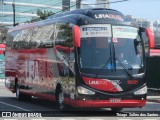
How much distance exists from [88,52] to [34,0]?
499 ft

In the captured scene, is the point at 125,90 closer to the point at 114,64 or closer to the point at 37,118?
the point at 114,64

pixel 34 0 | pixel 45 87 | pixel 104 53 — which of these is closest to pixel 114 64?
pixel 104 53

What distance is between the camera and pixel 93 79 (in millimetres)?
15633

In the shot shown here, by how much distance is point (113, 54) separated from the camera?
15930 mm

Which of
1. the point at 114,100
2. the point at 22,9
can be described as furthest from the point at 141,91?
the point at 22,9

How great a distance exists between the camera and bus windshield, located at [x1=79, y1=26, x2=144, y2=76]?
15.8 metres

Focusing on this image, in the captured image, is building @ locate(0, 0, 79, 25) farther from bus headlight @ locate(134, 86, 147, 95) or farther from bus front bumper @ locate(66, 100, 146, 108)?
bus front bumper @ locate(66, 100, 146, 108)

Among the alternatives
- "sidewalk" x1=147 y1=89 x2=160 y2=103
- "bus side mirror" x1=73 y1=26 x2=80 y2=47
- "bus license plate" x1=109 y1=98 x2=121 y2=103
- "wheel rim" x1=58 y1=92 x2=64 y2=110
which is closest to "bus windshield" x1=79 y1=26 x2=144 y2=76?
"bus side mirror" x1=73 y1=26 x2=80 y2=47

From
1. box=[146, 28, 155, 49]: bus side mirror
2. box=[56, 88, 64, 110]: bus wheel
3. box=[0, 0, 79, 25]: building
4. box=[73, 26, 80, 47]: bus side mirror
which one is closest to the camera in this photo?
box=[73, 26, 80, 47]: bus side mirror

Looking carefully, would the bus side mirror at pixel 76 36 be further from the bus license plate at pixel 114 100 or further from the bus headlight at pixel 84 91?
the bus license plate at pixel 114 100

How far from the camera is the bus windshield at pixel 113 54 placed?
51.7ft

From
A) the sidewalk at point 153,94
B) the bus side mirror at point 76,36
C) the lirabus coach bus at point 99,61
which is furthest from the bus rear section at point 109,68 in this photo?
the sidewalk at point 153,94

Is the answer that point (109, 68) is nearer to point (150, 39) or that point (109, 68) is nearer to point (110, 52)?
point (110, 52)

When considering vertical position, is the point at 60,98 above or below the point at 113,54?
below
